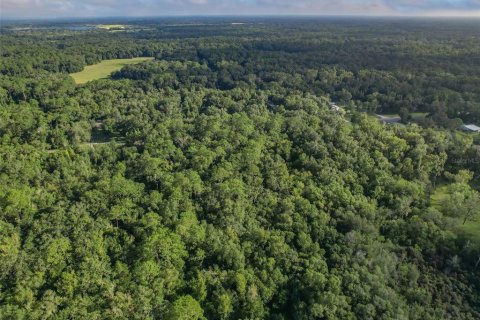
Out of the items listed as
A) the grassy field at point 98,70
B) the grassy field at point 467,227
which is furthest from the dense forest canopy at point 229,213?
the grassy field at point 98,70

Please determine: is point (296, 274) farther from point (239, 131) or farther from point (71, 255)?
point (239, 131)

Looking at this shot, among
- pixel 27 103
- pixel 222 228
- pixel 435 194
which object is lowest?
pixel 435 194

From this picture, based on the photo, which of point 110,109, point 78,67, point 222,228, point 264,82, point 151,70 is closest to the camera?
point 222,228

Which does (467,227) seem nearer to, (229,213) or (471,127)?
(229,213)

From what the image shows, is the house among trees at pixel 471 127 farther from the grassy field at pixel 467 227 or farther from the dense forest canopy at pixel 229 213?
the grassy field at pixel 467 227

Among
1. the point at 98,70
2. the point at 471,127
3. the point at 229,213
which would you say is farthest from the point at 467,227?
the point at 98,70

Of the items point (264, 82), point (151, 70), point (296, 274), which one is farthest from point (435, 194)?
point (151, 70)

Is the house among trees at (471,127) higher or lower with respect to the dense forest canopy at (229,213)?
lower

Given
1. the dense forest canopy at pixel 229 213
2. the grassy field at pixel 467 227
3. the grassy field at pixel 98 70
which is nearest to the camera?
the dense forest canopy at pixel 229 213
